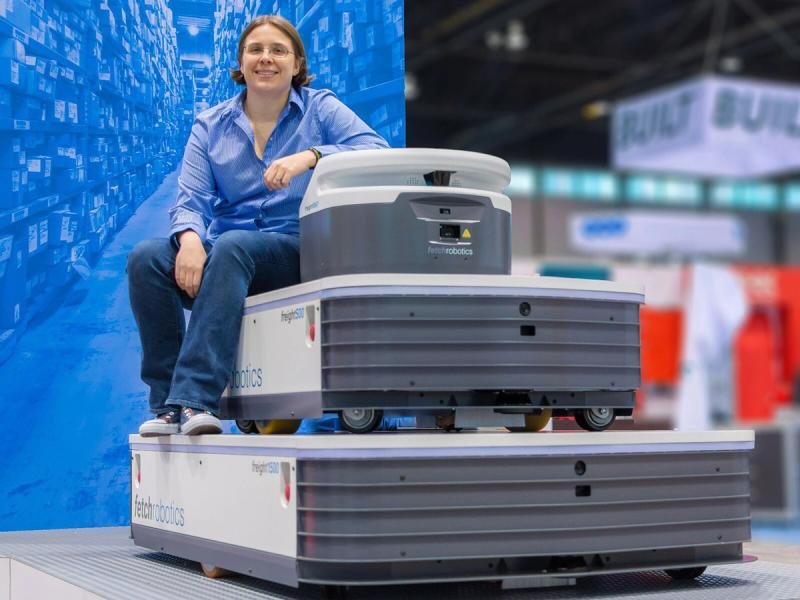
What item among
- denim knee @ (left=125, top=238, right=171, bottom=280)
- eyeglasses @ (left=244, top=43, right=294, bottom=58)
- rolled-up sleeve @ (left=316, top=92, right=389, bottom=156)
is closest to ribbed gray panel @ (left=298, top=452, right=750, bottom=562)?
denim knee @ (left=125, top=238, right=171, bottom=280)

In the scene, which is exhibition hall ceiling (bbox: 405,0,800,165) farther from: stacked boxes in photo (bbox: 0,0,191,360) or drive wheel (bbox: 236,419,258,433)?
drive wheel (bbox: 236,419,258,433)

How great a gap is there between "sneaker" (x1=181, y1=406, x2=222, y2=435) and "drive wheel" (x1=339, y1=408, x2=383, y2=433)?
32 cm

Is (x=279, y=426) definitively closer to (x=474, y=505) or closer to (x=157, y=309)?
(x=157, y=309)

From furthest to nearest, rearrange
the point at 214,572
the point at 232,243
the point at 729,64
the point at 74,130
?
the point at 729,64
the point at 74,130
the point at 232,243
the point at 214,572

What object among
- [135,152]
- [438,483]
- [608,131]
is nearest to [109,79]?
[135,152]

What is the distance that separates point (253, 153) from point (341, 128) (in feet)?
0.64

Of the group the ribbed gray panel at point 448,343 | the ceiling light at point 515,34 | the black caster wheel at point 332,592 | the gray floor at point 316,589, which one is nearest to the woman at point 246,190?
the gray floor at point 316,589

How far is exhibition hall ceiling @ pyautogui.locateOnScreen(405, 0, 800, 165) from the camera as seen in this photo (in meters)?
13.4

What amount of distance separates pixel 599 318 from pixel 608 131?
1856 cm

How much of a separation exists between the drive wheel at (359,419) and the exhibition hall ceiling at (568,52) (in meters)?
11.5

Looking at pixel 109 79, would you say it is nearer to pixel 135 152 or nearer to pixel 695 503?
pixel 135 152

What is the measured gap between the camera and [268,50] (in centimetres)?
232

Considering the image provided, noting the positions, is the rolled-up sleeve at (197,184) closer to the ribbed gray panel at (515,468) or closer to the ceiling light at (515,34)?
the ribbed gray panel at (515,468)

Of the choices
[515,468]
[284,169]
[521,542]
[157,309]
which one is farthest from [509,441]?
[157,309]
